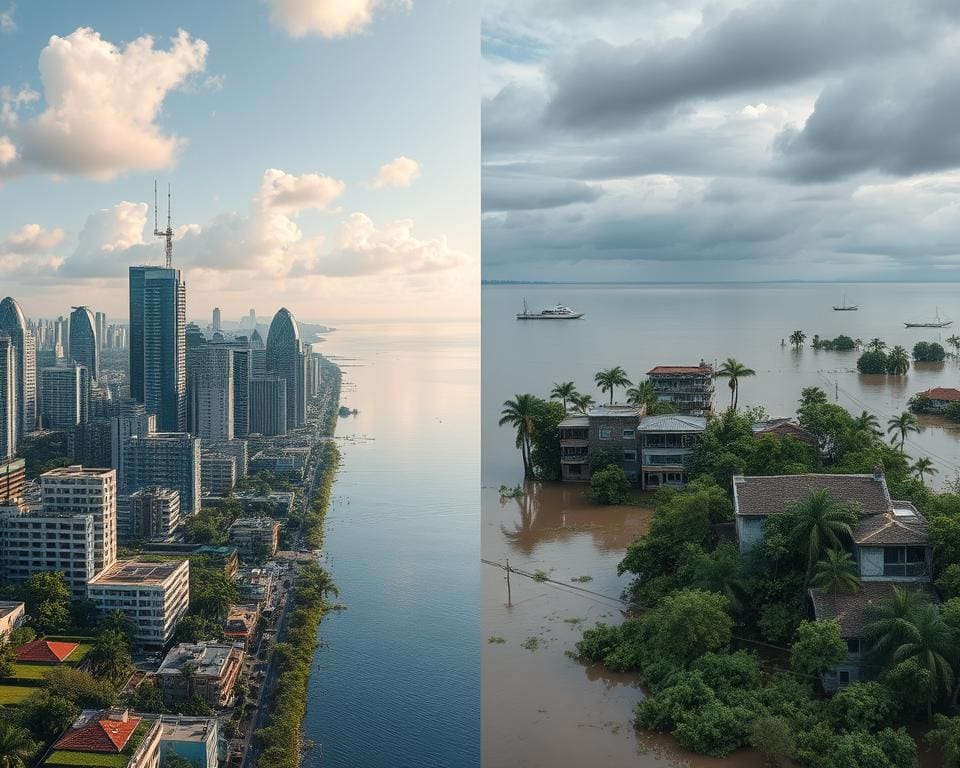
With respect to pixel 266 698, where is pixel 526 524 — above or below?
above

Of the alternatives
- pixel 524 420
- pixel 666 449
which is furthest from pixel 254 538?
pixel 666 449

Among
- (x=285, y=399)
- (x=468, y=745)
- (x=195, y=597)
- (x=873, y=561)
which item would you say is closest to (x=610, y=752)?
(x=873, y=561)

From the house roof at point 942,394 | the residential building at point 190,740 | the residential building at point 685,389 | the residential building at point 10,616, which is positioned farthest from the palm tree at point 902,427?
the residential building at point 10,616

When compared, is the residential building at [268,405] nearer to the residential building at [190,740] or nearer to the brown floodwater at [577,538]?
the brown floodwater at [577,538]

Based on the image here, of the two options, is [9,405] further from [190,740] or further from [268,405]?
[190,740]

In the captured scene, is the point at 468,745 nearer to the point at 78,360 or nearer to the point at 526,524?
the point at 526,524

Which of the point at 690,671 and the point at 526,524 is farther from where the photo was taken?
the point at 526,524

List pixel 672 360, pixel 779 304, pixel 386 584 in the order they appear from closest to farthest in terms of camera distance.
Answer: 1. pixel 386 584
2. pixel 672 360
3. pixel 779 304
